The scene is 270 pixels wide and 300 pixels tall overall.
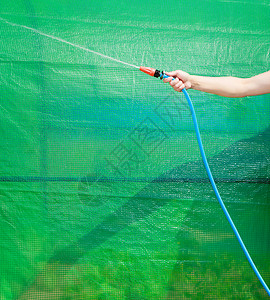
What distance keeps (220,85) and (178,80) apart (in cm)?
25

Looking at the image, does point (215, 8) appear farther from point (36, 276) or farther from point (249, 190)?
point (36, 276)

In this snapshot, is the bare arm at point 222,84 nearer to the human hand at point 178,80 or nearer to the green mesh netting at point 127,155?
the human hand at point 178,80

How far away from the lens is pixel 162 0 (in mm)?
2176

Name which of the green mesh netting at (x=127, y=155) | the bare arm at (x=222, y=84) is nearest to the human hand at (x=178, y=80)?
the bare arm at (x=222, y=84)

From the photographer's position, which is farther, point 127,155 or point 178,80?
point 127,155

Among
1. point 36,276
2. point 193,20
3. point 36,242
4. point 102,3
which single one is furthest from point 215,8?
point 36,276

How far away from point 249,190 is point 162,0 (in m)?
1.39

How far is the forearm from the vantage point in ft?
5.65

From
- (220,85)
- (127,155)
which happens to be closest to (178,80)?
(220,85)

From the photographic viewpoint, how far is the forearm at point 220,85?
5.65 ft

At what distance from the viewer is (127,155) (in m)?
2.17

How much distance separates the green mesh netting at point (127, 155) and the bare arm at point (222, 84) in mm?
417

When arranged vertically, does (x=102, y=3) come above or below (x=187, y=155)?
above

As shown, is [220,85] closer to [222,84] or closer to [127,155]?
[222,84]
